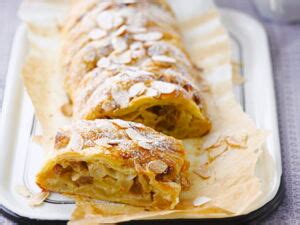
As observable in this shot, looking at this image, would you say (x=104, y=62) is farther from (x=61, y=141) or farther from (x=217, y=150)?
(x=217, y=150)

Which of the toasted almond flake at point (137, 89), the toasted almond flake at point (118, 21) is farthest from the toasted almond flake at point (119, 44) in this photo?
the toasted almond flake at point (137, 89)

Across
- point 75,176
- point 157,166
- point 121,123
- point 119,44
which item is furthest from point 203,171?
point 119,44

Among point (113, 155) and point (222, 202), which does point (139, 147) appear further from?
point (222, 202)

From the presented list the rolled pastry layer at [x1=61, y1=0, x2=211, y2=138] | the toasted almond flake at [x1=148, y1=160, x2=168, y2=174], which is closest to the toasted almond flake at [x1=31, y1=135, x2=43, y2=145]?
the rolled pastry layer at [x1=61, y1=0, x2=211, y2=138]

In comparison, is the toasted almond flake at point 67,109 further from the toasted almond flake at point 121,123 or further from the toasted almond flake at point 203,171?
the toasted almond flake at point 203,171

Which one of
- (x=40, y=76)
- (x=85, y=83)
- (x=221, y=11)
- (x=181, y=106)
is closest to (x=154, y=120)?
(x=181, y=106)

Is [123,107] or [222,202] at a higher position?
[123,107]

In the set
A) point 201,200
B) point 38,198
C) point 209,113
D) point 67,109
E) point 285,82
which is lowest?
point 285,82

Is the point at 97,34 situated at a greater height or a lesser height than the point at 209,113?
greater
